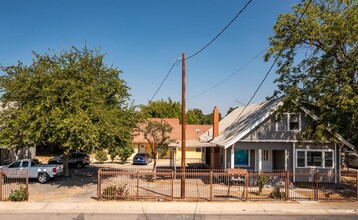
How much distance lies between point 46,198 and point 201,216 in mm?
8784

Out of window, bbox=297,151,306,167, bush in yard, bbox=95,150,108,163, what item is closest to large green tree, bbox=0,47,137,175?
window, bbox=297,151,306,167

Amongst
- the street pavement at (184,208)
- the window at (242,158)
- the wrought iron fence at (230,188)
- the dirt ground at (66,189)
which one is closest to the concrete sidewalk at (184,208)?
the street pavement at (184,208)

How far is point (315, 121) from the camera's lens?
24312 mm

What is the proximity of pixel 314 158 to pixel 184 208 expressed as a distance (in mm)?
12992

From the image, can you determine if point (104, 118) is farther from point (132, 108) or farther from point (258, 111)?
point (258, 111)

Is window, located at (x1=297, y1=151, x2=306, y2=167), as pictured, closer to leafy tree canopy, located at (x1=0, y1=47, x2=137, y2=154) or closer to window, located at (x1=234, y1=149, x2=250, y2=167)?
window, located at (x1=234, y1=149, x2=250, y2=167)

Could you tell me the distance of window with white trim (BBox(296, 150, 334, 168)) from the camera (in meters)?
25.0

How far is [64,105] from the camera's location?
22531 millimetres

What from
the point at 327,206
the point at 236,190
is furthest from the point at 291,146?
the point at 327,206

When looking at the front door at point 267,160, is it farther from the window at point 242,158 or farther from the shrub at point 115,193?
the shrub at point 115,193

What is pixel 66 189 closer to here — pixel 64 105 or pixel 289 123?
pixel 64 105

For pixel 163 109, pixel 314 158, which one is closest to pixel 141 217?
pixel 314 158

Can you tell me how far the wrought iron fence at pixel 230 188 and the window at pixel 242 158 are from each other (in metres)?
2.28

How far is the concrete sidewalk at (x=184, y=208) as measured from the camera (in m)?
15.7
